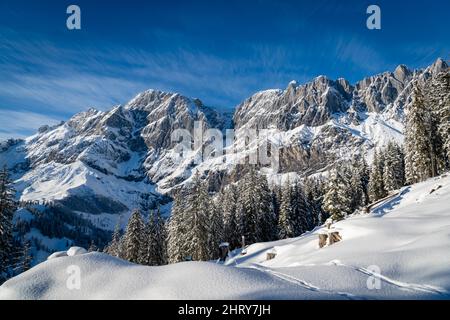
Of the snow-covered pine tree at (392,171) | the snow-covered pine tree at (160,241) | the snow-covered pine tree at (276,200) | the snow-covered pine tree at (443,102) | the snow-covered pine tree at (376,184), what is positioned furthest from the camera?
the snow-covered pine tree at (276,200)

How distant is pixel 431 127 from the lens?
44406 millimetres

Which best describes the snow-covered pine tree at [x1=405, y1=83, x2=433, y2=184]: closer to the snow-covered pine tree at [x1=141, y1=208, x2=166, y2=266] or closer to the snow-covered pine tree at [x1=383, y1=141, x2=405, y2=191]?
the snow-covered pine tree at [x1=383, y1=141, x2=405, y2=191]

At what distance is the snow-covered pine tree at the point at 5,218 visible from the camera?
27453 millimetres

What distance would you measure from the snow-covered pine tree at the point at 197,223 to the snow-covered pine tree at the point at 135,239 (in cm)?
802

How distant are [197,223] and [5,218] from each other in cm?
2176

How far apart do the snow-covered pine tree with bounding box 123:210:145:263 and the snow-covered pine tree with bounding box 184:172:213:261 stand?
8.02 metres

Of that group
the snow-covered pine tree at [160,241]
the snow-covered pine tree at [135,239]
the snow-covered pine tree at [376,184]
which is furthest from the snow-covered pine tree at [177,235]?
the snow-covered pine tree at [376,184]

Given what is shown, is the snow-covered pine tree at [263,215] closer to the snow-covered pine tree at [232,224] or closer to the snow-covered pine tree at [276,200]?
the snow-covered pine tree at [232,224]

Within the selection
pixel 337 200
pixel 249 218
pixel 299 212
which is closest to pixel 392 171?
pixel 299 212

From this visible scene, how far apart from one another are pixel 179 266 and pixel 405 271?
5.31 metres

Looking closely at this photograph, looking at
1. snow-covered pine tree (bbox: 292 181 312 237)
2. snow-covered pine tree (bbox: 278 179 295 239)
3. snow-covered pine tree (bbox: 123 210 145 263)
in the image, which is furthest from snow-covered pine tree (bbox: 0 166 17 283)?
snow-covered pine tree (bbox: 292 181 312 237)

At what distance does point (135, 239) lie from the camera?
158 feet

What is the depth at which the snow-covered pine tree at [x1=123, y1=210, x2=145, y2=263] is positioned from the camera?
47.2m
